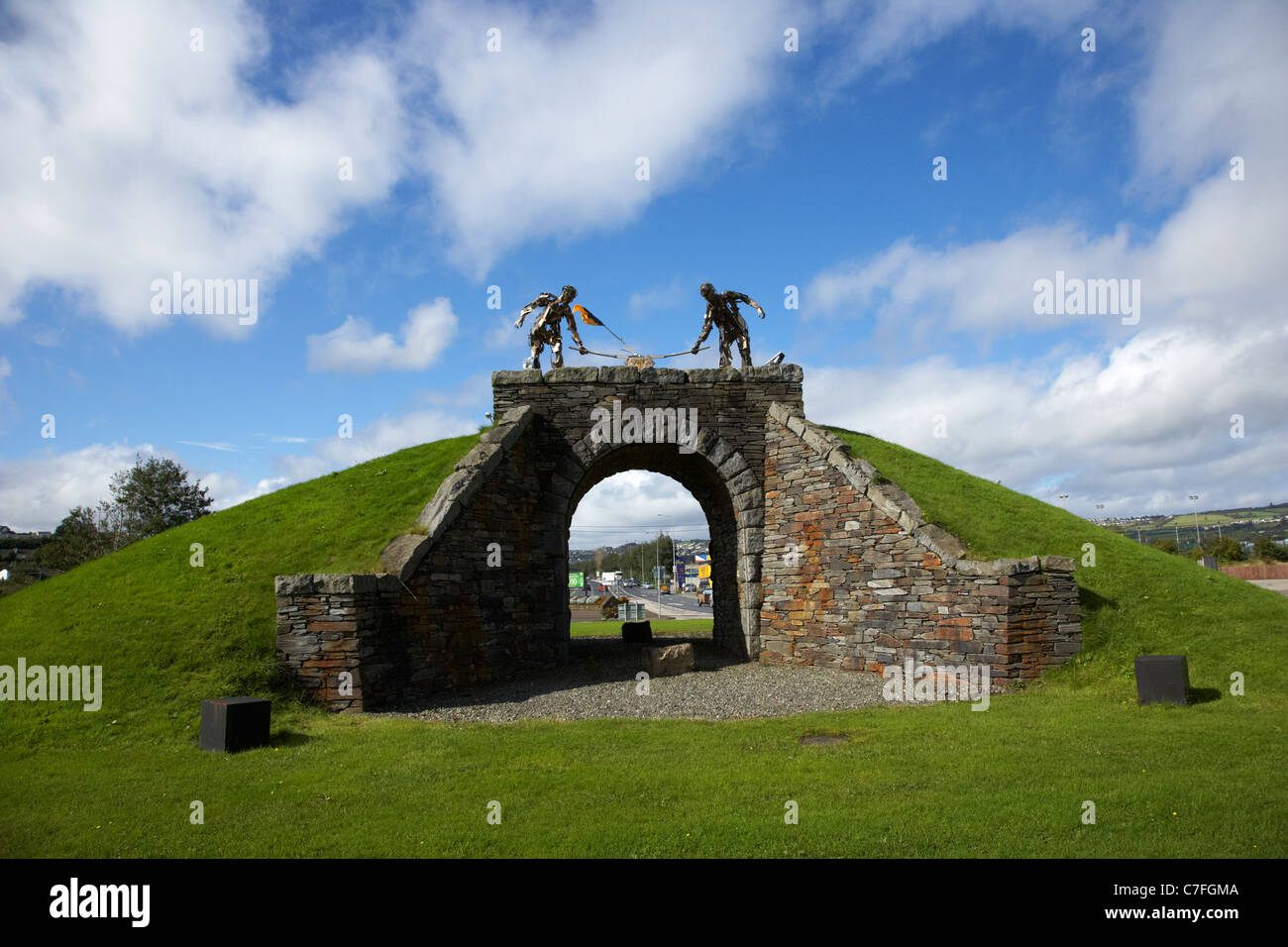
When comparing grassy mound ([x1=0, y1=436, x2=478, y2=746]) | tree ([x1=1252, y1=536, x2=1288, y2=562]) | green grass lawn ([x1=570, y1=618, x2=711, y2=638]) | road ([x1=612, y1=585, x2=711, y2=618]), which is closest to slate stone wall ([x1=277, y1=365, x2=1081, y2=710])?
grassy mound ([x1=0, y1=436, x2=478, y2=746])

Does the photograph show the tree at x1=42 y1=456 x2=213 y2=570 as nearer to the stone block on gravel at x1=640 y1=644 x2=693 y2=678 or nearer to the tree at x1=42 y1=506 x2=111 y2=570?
the tree at x1=42 y1=506 x2=111 y2=570

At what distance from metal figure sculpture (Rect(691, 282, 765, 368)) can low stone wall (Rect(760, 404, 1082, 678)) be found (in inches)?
85.4

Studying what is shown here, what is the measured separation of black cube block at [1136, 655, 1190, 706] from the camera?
10.8 metres

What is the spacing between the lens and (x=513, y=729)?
1052cm

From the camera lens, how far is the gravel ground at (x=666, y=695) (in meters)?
11.9

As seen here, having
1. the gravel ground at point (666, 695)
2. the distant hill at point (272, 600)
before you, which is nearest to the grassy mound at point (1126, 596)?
the distant hill at point (272, 600)

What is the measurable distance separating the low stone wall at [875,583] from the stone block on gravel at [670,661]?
86.2 inches

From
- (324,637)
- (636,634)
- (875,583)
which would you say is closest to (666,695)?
(875,583)

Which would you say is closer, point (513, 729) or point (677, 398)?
point (513, 729)

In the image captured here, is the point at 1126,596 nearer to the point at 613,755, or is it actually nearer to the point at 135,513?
the point at 613,755

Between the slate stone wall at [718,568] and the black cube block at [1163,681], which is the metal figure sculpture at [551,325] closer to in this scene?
the slate stone wall at [718,568]
